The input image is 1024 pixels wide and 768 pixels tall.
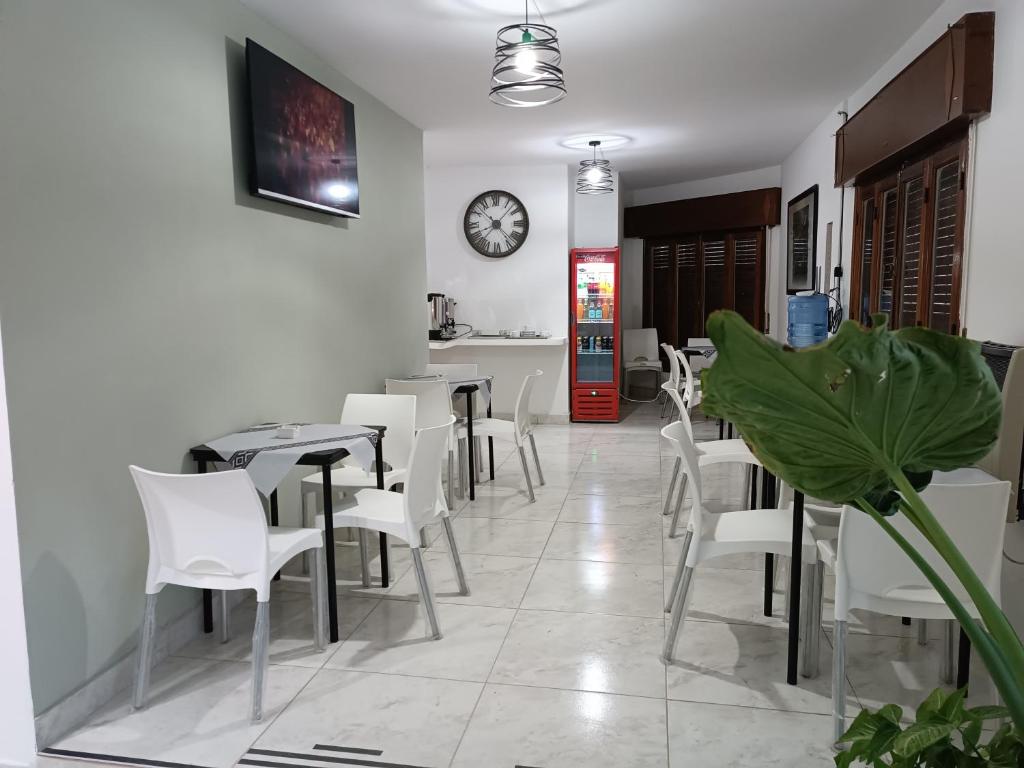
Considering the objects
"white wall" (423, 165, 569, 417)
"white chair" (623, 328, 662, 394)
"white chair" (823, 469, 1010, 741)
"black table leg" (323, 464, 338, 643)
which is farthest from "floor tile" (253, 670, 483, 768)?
"white chair" (623, 328, 662, 394)

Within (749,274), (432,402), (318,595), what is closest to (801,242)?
(749,274)

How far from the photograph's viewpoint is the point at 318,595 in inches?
119

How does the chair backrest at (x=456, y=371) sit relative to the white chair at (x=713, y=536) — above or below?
above

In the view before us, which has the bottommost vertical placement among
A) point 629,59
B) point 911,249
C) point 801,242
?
point 911,249

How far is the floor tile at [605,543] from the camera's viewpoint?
13.4ft

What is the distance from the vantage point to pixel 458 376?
5.87 meters

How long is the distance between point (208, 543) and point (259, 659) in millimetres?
411

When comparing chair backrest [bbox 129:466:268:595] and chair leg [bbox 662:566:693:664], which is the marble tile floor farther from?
chair backrest [bbox 129:466:268:595]

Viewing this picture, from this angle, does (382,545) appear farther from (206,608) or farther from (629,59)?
(629,59)

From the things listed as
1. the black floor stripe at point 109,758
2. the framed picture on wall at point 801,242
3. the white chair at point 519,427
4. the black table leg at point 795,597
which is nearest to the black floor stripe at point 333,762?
the black floor stripe at point 109,758

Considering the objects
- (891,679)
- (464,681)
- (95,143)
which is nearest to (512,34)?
(95,143)

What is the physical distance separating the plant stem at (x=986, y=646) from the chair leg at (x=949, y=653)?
1.75 meters

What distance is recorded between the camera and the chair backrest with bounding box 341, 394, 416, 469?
165 inches

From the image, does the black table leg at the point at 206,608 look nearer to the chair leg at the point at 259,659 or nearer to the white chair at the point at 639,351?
the chair leg at the point at 259,659
